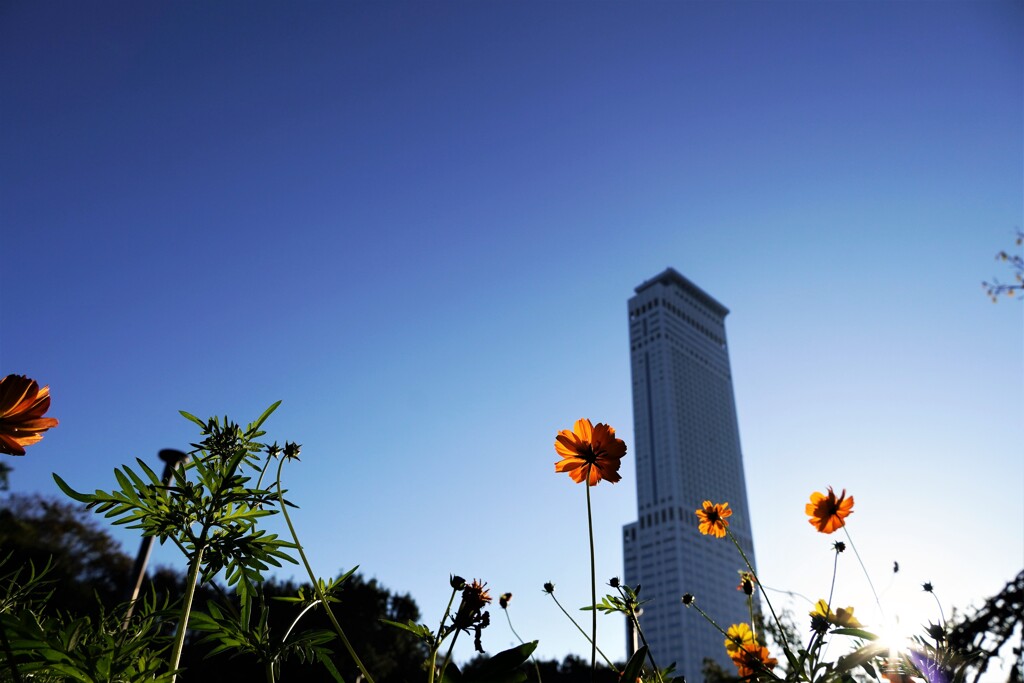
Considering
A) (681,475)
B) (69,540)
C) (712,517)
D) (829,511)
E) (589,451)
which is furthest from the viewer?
(681,475)

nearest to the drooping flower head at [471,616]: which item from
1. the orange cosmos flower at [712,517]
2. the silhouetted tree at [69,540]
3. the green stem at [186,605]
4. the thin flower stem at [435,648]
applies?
the thin flower stem at [435,648]

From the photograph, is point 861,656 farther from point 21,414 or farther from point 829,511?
point 829,511

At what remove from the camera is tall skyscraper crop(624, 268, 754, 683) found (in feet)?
226

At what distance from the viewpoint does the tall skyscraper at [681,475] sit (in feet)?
226

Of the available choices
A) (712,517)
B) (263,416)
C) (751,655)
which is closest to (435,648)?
(263,416)

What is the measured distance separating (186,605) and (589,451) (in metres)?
0.74

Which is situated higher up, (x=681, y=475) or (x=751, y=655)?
(x=681, y=475)

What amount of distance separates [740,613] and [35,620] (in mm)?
87177

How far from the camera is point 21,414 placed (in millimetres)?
665

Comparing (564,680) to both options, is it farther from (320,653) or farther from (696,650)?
(696,650)

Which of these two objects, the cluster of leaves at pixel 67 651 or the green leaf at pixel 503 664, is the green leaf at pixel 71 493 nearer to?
the cluster of leaves at pixel 67 651

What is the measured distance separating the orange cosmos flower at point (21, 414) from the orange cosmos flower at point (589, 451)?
0.83m

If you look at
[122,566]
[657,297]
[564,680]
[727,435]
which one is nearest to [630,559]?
[727,435]

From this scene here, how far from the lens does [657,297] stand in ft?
304
